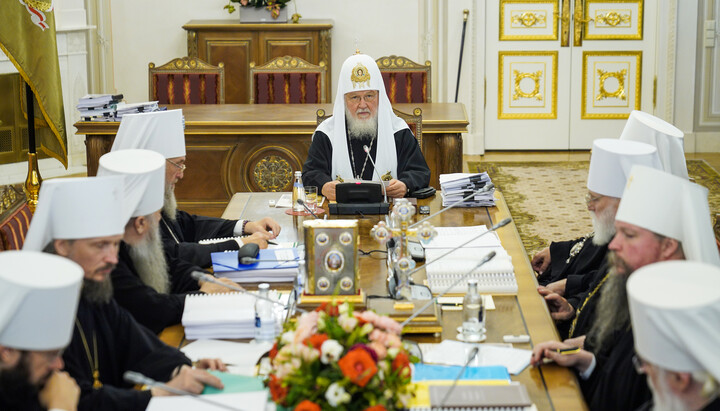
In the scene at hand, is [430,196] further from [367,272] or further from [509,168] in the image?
[509,168]

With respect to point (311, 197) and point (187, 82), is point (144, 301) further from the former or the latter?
point (187, 82)

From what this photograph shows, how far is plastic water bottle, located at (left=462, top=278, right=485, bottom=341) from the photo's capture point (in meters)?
2.97

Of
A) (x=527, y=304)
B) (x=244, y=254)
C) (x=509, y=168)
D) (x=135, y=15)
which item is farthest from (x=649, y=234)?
(x=135, y=15)

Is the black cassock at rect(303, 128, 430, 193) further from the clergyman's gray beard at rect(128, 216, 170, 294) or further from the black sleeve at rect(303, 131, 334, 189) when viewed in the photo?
the clergyman's gray beard at rect(128, 216, 170, 294)

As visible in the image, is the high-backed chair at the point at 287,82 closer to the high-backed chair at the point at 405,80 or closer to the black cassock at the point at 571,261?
the high-backed chair at the point at 405,80

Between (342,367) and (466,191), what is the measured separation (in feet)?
8.77

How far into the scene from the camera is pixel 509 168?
9344mm

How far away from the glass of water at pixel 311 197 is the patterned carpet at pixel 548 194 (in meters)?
2.30

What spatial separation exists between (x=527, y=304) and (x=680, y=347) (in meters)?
1.42

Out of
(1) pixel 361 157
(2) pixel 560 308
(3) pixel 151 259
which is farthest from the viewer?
(1) pixel 361 157

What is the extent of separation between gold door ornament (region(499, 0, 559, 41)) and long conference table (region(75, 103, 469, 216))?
325cm

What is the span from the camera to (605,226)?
356 centimetres

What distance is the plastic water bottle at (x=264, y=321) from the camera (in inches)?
118

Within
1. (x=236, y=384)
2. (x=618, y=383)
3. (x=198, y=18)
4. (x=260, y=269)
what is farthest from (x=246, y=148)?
(x=618, y=383)
